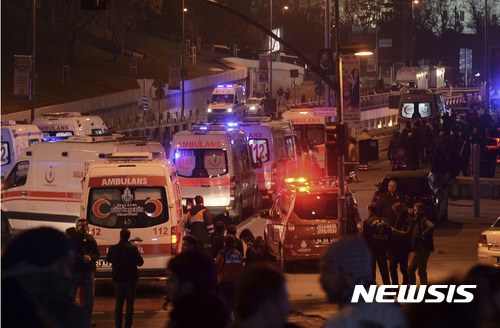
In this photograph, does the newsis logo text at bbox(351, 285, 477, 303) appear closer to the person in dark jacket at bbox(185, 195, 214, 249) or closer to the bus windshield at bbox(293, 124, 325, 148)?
the person in dark jacket at bbox(185, 195, 214, 249)

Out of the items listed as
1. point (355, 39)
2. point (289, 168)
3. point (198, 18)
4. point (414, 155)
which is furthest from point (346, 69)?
point (355, 39)

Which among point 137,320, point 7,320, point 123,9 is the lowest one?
point 137,320

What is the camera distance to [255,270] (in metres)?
4.77

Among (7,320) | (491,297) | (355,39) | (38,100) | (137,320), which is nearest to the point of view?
(7,320)

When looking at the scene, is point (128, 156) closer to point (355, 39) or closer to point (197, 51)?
point (197, 51)

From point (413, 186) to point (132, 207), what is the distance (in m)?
8.46

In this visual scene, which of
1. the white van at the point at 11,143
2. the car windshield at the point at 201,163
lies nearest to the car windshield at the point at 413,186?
the car windshield at the point at 201,163

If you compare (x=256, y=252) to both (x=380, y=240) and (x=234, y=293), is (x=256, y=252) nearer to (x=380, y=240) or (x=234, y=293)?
(x=380, y=240)

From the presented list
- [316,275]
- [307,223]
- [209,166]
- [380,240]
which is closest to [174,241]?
[307,223]

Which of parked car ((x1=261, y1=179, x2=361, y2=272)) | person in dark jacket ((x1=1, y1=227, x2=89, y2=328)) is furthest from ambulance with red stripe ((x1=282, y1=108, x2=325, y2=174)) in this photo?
person in dark jacket ((x1=1, y1=227, x2=89, y2=328))

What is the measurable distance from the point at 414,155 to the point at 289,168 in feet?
19.1

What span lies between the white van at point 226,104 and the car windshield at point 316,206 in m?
45.3

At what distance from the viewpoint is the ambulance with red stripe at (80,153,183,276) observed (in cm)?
1509

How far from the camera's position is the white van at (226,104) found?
63.1m
